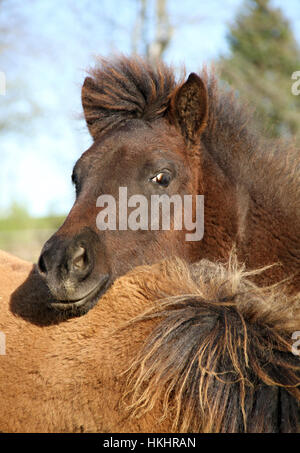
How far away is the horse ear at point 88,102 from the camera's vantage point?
4.39 m

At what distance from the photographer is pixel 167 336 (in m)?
2.22

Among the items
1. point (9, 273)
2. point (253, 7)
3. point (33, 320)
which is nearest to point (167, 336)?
point (33, 320)

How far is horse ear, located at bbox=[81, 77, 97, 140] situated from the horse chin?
1661 mm

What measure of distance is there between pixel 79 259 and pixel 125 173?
33.3 inches

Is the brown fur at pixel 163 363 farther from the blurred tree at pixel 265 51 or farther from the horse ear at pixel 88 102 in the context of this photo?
the blurred tree at pixel 265 51

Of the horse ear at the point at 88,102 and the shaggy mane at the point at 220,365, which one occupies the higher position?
the horse ear at the point at 88,102

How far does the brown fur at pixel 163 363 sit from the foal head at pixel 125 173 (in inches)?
21.1

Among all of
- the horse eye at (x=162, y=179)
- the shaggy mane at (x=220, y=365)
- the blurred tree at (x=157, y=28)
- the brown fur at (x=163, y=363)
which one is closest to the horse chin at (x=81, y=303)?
the brown fur at (x=163, y=363)

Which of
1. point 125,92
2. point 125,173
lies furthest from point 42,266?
point 125,92

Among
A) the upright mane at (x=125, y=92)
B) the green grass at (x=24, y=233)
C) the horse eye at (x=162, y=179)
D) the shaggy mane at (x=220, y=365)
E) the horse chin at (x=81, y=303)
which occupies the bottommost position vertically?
the shaggy mane at (x=220, y=365)

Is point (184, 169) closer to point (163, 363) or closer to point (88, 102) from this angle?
point (88, 102)

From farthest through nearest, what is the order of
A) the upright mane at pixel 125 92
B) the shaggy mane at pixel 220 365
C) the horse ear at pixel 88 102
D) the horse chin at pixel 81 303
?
1. the horse ear at pixel 88 102
2. the upright mane at pixel 125 92
3. the horse chin at pixel 81 303
4. the shaggy mane at pixel 220 365

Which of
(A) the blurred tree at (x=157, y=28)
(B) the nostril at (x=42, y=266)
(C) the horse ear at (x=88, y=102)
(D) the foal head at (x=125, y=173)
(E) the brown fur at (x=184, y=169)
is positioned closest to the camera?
(B) the nostril at (x=42, y=266)

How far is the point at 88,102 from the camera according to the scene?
14.5 feet
